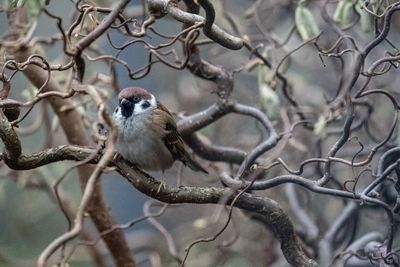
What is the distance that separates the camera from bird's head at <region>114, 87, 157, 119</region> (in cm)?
192

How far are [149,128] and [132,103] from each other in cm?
8

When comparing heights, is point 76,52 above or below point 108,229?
above

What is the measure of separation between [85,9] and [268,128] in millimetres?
603

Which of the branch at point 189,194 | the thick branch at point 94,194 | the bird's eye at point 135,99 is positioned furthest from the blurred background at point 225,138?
the branch at point 189,194

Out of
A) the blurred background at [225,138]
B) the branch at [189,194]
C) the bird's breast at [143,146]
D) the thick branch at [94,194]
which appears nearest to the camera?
the branch at [189,194]

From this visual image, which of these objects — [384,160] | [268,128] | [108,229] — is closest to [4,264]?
[108,229]

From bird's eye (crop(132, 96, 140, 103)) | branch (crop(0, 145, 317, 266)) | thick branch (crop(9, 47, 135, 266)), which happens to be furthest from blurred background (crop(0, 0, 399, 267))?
branch (crop(0, 145, 317, 266))

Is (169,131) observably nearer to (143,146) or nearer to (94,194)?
(143,146)

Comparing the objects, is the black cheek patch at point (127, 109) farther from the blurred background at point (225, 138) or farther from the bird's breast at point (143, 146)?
the blurred background at point (225, 138)

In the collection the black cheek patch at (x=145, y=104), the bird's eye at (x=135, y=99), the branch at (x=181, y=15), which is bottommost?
the black cheek patch at (x=145, y=104)

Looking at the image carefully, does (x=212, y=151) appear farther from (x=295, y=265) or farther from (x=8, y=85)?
(x=8, y=85)

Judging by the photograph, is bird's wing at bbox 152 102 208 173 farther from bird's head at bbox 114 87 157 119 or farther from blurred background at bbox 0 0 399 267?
blurred background at bbox 0 0 399 267

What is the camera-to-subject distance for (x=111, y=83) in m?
2.13

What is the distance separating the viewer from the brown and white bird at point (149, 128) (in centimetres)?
191
